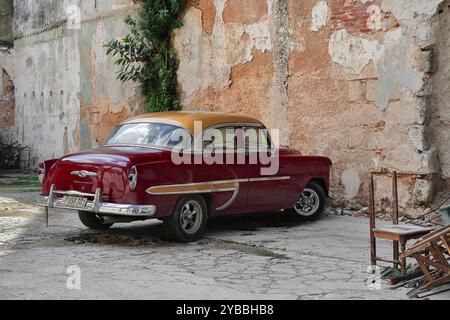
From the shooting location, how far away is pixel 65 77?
1780 cm

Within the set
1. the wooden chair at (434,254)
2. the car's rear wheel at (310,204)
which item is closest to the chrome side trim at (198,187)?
the car's rear wheel at (310,204)

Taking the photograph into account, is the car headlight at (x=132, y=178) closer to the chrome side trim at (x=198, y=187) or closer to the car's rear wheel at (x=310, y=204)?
the chrome side trim at (x=198, y=187)

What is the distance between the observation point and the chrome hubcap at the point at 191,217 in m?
7.93

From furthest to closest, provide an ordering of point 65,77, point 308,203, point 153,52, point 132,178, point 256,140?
point 65,77 < point 153,52 < point 308,203 < point 256,140 < point 132,178

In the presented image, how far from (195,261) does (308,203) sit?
3.45 metres

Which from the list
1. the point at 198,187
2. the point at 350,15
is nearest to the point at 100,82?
the point at 350,15

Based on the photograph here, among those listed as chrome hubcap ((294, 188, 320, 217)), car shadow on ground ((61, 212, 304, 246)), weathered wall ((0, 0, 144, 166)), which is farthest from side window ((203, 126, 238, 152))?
weathered wall ((0, 0, 144, 166))

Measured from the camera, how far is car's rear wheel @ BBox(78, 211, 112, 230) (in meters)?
8.75

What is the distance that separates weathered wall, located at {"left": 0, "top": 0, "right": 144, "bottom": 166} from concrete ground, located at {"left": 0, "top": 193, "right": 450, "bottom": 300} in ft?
21.3

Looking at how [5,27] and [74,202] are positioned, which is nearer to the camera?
[74,202]

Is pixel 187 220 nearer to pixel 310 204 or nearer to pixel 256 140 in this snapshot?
pixel 256 140

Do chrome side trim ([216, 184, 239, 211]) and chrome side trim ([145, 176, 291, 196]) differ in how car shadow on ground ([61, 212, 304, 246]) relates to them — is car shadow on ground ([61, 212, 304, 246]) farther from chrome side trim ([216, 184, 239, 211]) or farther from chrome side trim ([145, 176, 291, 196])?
chrome side trim ([145, 176, 291, 196])

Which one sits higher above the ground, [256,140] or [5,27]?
[5,27]

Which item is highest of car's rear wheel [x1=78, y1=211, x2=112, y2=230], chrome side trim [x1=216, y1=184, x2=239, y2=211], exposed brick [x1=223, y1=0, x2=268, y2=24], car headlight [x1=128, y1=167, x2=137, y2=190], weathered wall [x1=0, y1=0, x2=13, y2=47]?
weathered wall [x1=0, y1=0, x2=13, y2=47]
